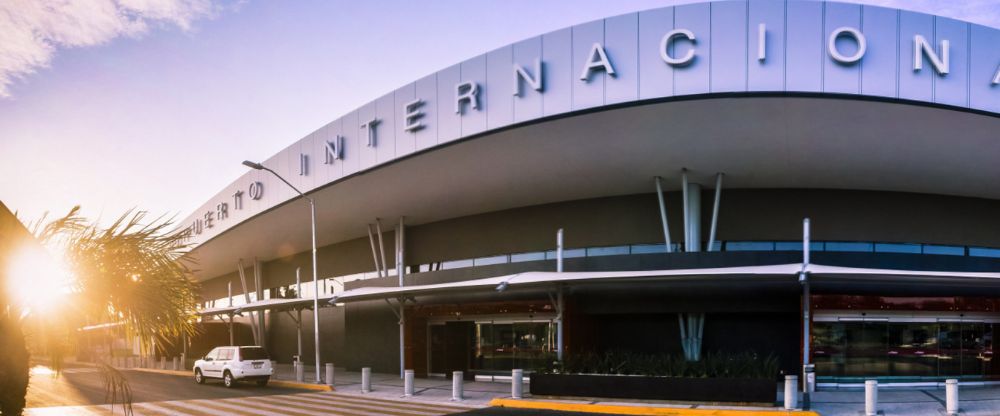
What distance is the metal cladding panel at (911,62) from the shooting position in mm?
20516

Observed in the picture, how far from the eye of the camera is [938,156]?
24.2 m

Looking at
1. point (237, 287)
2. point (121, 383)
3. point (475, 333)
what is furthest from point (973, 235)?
point (237, 287)

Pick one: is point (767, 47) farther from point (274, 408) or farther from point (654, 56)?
point (274, 408)

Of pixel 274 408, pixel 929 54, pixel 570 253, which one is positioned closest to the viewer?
pixel 929 54

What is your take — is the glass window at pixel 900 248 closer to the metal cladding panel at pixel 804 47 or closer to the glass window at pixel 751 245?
the glass window at pixel 751 245

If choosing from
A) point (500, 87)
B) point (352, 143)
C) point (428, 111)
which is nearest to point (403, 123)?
point (428, 111)

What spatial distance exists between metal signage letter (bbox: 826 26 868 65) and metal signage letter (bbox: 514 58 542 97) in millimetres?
8496

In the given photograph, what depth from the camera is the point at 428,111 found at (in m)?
26.7

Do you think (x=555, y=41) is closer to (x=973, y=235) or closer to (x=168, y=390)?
(x=973, y=235)

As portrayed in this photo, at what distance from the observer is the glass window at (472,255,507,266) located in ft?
110

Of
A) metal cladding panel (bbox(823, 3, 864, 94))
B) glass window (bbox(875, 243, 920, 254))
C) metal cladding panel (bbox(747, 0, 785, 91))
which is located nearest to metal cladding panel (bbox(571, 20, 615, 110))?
metal cladding panel (bbox(747, 0, 785, 91))

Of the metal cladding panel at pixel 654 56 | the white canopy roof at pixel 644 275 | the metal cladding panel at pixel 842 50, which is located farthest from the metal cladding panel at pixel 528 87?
the metal cladding panel at pixel 842 50

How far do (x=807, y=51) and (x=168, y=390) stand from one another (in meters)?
26.3

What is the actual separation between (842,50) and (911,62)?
1.93m
